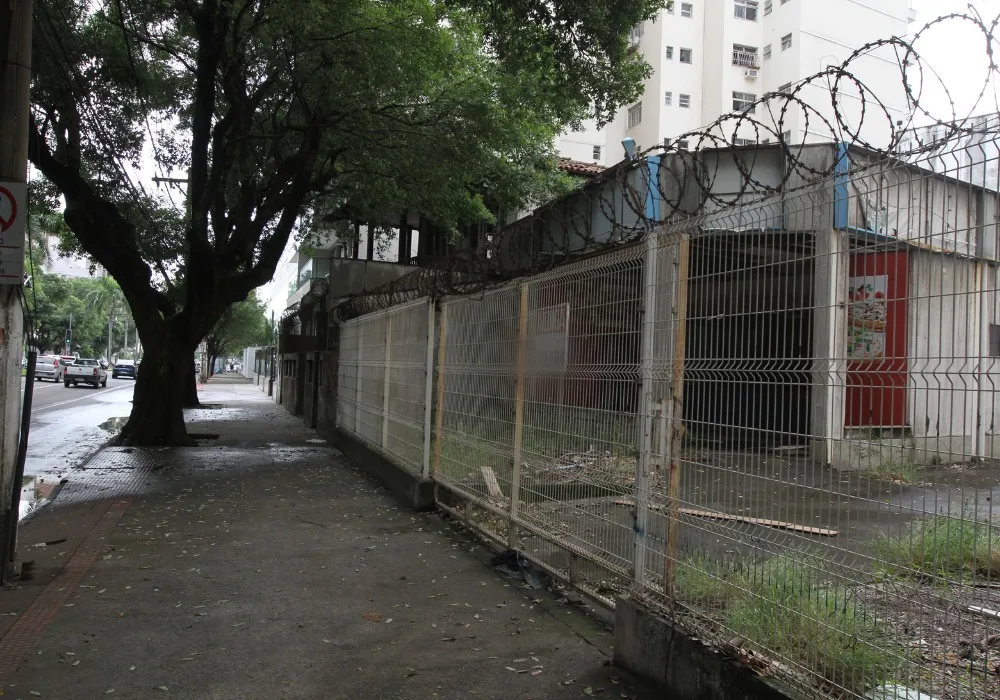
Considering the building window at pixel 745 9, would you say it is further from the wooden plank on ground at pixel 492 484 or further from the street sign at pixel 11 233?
the street sign at pixel 11 233

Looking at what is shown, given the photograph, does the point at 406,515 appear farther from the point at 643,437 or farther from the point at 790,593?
the point at 790,593

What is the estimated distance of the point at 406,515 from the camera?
807 cm

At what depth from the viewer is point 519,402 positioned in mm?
5816

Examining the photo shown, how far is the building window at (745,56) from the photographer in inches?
1330

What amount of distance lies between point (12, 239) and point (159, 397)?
30.7ft

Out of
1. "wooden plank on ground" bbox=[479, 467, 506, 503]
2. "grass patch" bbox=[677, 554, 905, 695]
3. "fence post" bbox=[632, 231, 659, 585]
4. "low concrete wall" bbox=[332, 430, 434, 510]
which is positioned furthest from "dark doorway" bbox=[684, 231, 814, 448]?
"low concrete wall" bbox=[332, 430, 434, 510]

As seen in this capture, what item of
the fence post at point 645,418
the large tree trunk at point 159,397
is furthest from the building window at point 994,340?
the large tree trunk at point 159,397

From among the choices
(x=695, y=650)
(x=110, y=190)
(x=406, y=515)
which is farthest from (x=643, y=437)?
(x=110, y=190)

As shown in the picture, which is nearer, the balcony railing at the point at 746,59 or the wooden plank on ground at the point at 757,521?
the wooden plank on ground at the point at 757,521

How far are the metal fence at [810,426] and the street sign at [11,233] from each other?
4054mm

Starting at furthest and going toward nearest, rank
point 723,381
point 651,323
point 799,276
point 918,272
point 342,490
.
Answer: point 342,490 → point 651,323 → point 723,381 → point 799,276 → point 918,272

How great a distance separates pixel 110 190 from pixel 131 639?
41.4ft

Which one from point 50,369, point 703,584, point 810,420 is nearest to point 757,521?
point 810,420

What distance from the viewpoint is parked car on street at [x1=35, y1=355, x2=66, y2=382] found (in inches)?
1622
